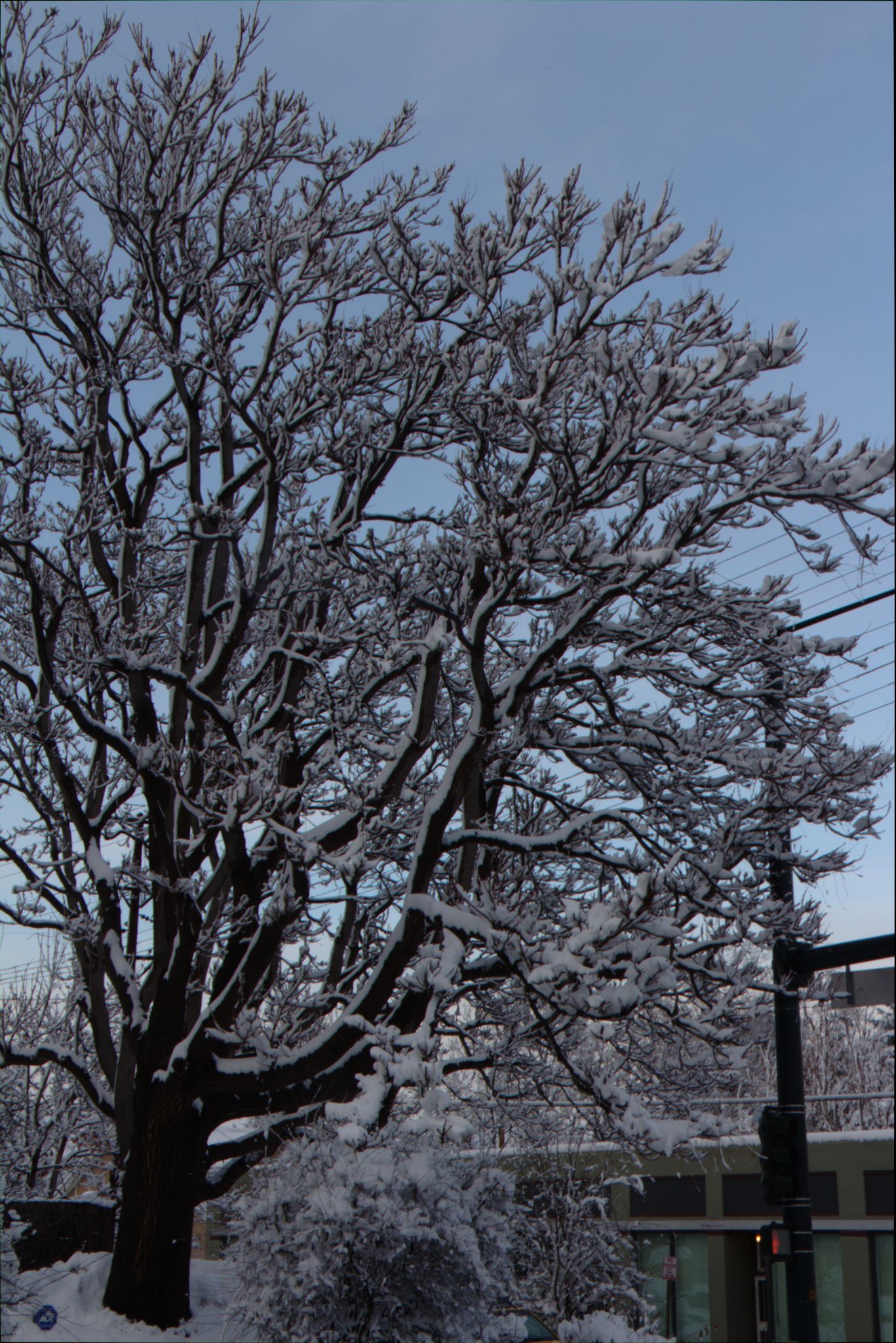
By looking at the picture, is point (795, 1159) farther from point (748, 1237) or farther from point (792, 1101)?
point (748, 1237)

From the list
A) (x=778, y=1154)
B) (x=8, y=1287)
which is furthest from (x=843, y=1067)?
(x=8, y=1287)

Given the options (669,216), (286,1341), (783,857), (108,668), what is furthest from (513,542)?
(286,1341)

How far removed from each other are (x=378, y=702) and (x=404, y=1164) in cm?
589

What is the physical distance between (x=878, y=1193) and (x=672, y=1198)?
20.5 ft

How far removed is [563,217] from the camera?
10781mm

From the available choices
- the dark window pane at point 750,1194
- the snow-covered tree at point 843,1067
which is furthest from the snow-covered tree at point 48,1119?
the snow-covered tree at point 843,1067

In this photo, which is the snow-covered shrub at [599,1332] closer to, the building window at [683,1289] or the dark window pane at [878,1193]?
the dark window pane at [878,1193]

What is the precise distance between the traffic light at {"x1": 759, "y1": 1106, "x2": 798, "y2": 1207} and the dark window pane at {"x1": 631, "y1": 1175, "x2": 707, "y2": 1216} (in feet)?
68.1

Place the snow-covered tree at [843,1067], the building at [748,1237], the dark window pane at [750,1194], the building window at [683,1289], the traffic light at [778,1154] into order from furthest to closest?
→ 1. the snow-covered tree at [843,1067]
2. the building window at [683,1289]
3. the dark window pane at [750,1194]
4. the building at [748,1237]
5. the traffic light at [778,1154]

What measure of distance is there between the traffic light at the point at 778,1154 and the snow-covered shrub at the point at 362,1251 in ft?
9.15

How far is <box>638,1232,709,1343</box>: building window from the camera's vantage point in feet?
96.7

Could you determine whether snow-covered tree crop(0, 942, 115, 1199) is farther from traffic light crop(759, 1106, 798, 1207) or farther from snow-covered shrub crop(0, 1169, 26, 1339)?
traffic light crop(759, 1106, 798, 1207)

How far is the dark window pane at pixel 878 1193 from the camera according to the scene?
25984 mm

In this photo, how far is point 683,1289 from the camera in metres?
30.1
